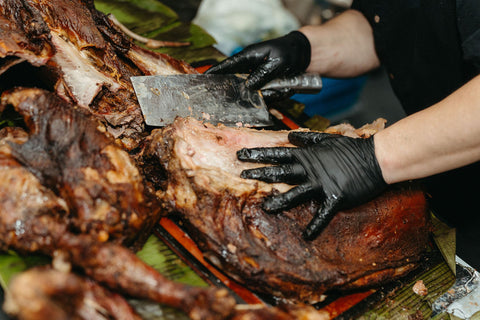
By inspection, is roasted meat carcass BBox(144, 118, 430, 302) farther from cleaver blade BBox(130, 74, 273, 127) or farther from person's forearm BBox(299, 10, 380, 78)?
person's forearm BBox(299, 10, 380, 78)

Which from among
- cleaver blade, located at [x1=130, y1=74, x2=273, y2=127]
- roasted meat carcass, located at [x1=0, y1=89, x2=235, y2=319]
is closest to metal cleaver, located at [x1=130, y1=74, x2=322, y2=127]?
cleaver blade, located at [x1=130, y1=74, x2=273, y2=127]

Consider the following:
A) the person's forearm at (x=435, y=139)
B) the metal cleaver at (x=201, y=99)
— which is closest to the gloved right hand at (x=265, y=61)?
the metal cleaver at (x=201, y=99)

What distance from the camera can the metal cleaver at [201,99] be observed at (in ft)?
10.6

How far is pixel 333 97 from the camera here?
20.5 feet

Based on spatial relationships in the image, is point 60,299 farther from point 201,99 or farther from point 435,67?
point 435,67

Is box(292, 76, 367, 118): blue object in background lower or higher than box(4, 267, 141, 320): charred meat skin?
higher

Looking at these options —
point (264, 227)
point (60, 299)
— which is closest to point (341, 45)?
point (264, 227)

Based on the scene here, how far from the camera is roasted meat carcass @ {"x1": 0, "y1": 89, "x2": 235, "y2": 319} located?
7.27 feet

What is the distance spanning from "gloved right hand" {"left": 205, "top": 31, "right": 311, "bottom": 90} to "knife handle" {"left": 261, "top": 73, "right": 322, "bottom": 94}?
59 millimetres

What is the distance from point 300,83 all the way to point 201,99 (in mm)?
1207

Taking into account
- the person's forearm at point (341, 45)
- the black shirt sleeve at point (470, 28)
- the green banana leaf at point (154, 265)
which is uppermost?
the black shirt sleeve at point (470, 28)

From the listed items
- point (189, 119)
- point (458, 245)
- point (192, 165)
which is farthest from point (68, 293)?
point (458, 245)

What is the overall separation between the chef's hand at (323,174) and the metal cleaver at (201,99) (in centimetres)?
65

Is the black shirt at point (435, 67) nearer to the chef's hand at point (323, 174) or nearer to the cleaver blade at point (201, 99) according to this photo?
the chef's hand at point (323, 174)
